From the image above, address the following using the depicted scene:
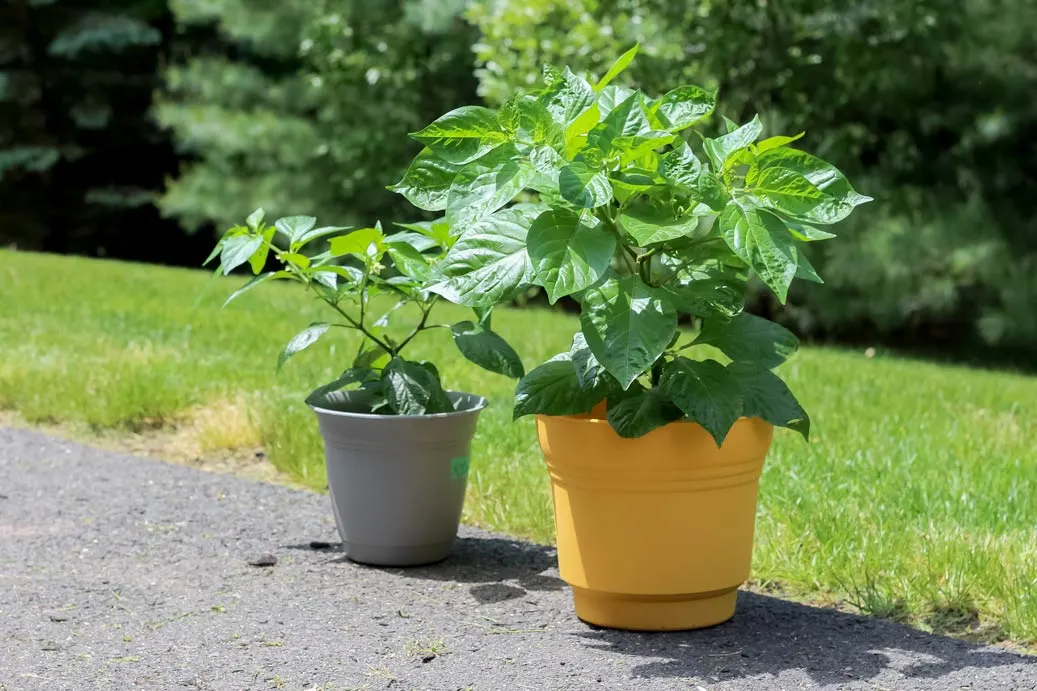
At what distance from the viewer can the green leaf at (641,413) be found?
7.94 ft

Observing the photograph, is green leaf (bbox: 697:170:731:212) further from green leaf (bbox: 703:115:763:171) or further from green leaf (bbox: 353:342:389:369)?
green leaf (bbox: 353:342:389:369)

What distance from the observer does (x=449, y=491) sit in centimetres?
303

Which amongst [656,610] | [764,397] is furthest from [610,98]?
[656,610]

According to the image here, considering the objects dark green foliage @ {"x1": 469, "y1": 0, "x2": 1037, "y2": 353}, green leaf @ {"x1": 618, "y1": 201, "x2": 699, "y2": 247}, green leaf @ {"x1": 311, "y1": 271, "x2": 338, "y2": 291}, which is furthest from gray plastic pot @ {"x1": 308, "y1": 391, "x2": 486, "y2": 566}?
dark green foliage @ {"x1": 469, "y1": 0, "x2": 1037, "y2": 353}

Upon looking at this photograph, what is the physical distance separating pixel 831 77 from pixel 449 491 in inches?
317

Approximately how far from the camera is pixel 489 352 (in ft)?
9.62

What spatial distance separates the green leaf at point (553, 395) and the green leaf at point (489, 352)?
0.32 meters

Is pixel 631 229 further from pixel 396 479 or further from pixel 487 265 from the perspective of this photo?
pixel 396 479

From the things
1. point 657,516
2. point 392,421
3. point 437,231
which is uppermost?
point 437,231

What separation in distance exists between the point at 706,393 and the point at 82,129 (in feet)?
49.7

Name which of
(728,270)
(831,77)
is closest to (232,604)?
(728,270)

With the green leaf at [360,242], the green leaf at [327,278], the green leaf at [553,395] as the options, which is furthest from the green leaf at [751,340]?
the green leaf at [327,278]

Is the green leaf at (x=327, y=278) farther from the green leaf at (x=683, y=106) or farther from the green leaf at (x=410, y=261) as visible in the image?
the green leaf at (x=683, y=106)

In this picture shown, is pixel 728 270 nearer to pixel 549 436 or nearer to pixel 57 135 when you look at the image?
pixel 549 436
